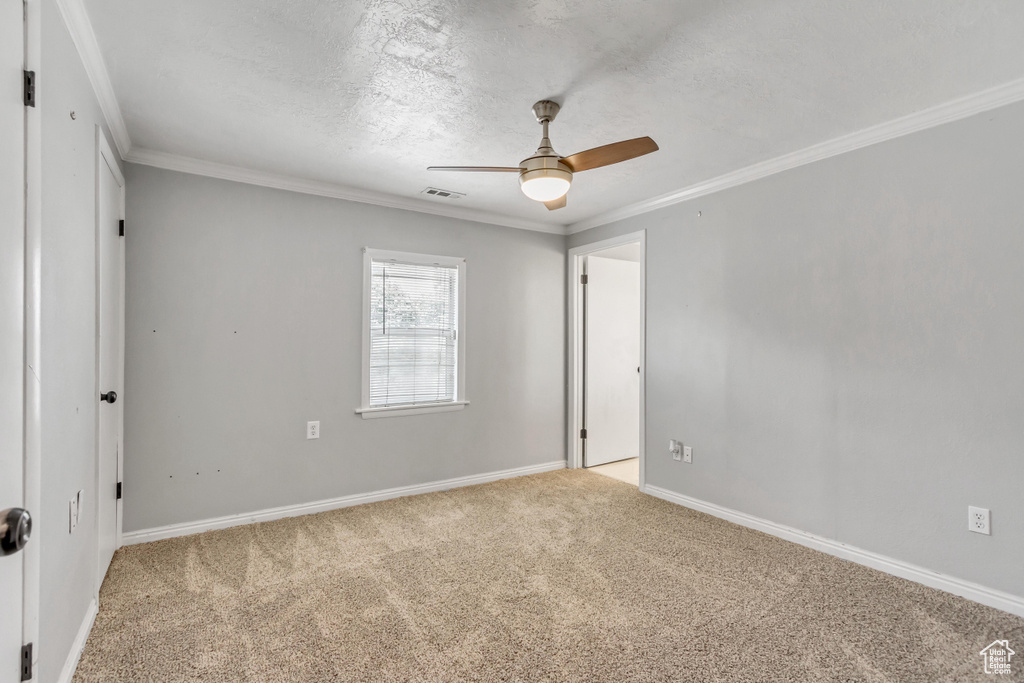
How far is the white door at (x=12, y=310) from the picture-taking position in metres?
1.08

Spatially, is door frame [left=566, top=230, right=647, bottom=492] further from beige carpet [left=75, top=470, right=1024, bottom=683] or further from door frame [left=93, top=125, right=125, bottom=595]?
door frame [left=93, top=125, right=125, bottom=595]

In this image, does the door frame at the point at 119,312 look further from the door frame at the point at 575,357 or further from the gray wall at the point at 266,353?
the door frame at the point at 575,357

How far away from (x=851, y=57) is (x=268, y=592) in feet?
11.3

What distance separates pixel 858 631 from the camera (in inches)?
82.0

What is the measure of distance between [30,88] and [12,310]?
0.58 metres

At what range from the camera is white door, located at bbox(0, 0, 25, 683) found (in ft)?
3.54

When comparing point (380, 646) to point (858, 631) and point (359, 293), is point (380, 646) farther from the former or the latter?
point (359, 293)

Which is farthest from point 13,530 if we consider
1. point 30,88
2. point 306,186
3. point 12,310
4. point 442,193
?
point 442,193

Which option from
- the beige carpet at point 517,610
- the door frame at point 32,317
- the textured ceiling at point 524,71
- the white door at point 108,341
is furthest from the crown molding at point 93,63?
the beige carpet at point 517,610

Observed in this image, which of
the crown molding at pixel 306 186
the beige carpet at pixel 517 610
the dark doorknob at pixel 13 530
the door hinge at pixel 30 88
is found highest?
the crown molding at pixel 306 186

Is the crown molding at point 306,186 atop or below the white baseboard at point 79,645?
atop

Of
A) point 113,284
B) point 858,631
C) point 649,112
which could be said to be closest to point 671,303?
point 649,112

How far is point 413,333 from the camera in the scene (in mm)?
3959

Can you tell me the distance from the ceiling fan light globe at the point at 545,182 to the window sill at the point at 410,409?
2.18 metres
